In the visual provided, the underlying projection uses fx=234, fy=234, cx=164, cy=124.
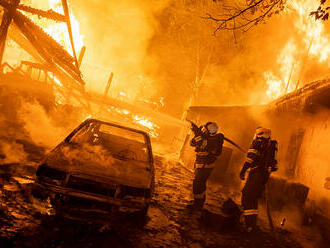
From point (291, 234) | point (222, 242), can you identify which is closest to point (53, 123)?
point (222, 242)

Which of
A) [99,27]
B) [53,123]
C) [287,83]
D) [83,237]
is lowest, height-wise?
[83,237]

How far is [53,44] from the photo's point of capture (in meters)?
5.75

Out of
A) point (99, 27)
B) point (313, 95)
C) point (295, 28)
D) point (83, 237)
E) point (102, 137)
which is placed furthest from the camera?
point (99, 27)

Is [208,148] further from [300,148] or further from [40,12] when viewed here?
[40,12]

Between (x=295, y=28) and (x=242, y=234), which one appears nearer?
(x=242, y=234)

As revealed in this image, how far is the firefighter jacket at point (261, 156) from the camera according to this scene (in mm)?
4812

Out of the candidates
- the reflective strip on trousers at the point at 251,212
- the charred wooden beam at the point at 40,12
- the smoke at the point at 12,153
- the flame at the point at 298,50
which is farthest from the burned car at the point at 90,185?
the flame at the point at 298,50

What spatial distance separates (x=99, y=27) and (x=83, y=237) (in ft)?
92.0

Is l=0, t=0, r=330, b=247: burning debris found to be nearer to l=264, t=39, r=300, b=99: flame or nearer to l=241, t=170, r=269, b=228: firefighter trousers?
l=241, t=170, r=269, b=228: firefighter trousers

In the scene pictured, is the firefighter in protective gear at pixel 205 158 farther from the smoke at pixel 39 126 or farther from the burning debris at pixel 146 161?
the smoke at pixel 39 126

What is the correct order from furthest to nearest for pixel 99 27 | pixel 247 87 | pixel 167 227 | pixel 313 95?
1. pixel 99 27
2. pixel 247 87
3. pixel 313 95
4. pixel 167 227

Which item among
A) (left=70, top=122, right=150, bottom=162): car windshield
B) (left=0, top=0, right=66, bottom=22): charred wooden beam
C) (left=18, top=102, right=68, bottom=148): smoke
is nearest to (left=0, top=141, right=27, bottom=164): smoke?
(left=18, top=102, right=68, bottom=148): smoke

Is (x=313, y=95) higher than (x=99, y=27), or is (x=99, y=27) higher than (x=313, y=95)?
(x=99, y=27)

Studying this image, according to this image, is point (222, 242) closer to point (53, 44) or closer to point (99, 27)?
point (53, 44)
